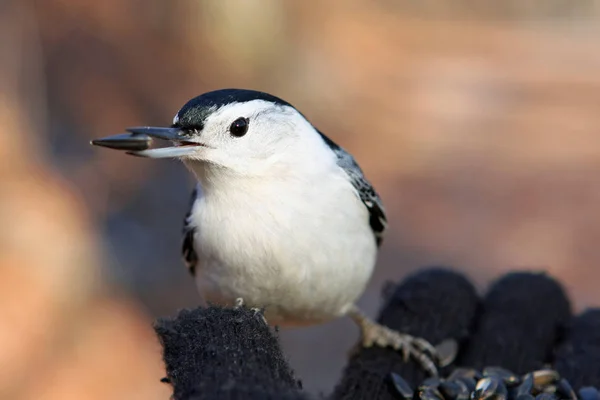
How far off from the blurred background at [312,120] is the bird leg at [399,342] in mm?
1999

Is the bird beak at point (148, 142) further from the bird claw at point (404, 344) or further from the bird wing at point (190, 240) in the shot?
the bird claw at point (404, 344)

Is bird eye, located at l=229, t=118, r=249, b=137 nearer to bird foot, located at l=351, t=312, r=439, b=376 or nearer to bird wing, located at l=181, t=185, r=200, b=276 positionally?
bird wing, located at l=181, t=185, r=200, b=276

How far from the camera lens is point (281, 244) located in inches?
94.6

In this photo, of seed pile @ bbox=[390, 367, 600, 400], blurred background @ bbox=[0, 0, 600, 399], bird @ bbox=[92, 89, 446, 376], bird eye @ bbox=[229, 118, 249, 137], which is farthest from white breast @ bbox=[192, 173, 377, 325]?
blurred background @ bbox=[0, 0, 600, 399]

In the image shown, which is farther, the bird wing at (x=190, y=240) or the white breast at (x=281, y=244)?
the bird wing at (x=190, y=240)

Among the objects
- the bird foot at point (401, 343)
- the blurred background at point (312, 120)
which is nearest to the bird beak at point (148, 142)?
the bird foot at point (401, 343)

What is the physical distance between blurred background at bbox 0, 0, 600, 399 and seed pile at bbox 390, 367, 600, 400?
2399mm

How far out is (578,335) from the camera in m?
3.06

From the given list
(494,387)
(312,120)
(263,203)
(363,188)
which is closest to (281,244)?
(263,203)

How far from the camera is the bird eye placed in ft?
7.72

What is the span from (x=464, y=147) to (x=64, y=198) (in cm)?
481

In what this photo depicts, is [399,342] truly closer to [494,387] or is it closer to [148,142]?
[494,387]

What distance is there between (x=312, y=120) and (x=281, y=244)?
20.3ft

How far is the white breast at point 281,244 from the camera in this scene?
7.84ft
